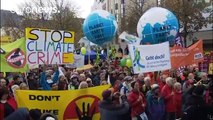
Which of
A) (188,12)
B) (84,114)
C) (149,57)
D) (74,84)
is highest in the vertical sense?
(188,12)

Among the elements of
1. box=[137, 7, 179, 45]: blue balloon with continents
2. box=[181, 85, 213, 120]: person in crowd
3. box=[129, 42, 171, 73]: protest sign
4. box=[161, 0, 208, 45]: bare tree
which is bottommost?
box=[181, 85, 213, 120]: person in crowd

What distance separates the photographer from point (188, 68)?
53.4 feet

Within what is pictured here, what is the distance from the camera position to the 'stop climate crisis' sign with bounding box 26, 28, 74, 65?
42.4ft

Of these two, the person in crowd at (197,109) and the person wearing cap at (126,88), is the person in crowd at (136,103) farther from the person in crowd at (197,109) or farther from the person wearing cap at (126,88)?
the person in crowd at (197,109)

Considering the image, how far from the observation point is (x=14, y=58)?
1228cm

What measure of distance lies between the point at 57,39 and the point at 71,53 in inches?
23.6

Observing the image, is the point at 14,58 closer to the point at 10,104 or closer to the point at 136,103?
the point at 136,103

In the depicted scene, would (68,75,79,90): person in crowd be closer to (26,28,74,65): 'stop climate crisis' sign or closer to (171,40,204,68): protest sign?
(26,28,74,65): 'stop climate crisis' sign

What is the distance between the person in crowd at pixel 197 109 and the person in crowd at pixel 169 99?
8.67 ft

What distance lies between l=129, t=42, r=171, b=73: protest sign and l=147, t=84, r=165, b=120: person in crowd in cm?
171

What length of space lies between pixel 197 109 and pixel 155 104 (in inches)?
96.0

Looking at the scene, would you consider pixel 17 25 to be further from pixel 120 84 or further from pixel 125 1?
pixel 120 84

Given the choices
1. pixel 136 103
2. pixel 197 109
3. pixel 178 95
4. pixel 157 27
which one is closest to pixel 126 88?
pixel 178 95

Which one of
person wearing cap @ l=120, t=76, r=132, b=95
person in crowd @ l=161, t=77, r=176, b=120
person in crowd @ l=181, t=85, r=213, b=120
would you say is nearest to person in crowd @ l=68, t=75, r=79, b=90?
person wearing cap @ l=120, t=76, r=132, b=95
